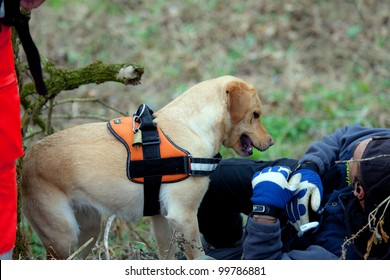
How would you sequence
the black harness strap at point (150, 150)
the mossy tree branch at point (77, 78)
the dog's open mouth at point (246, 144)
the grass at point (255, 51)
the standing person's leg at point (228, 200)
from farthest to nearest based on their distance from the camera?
the grass at point (255, 51), the standing person's leg at point (228, 200), the dog's open mouth at point (246, 144), the mossy tree branch at point (77, 78), the black harness strap at point (150, 150)

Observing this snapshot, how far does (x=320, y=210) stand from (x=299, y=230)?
0.58 ft

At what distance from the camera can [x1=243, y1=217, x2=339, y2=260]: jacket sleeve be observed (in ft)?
11.4

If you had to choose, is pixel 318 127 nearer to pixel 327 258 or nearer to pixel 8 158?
pixel 327 258

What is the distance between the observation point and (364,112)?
6652 mm

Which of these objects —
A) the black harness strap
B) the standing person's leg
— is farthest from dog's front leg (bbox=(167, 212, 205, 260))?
the standing person's leg

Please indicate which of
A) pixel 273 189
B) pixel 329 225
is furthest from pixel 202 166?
pixel 329 225

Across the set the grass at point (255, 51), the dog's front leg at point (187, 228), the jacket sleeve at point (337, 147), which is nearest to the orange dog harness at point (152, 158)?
the dog's front leg at point (187, 228)

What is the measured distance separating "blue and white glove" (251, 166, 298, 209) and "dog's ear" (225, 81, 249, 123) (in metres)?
0.45

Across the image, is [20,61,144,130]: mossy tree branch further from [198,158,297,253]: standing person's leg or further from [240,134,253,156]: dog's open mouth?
[198,158,297,253]: standing person's leg

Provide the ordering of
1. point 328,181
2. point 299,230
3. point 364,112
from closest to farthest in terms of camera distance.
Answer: point 299,230 → point 328,181 → point 364,112

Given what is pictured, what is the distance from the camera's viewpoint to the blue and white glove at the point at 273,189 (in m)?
3.58

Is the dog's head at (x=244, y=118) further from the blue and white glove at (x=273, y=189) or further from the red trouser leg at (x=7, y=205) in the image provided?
the red trouser leg at (x=7, y=205)

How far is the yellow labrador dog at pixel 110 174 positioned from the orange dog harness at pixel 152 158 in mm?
48
